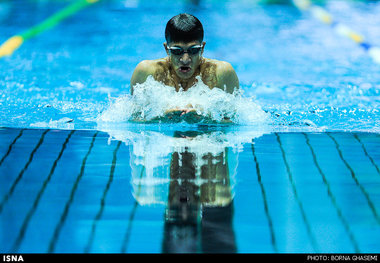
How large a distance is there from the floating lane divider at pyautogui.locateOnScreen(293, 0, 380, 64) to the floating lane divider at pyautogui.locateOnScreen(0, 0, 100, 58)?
11.7 feet

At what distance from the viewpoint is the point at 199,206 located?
240 centimetres

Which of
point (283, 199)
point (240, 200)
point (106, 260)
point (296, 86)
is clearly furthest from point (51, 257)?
point (296, 86)

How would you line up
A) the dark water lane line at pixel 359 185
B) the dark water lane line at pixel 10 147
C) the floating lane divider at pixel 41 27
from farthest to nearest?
the floating lane divider at pixel 41 27, the dark water lane line at pixel 10 147, the dark water lane line at pixel 359 185

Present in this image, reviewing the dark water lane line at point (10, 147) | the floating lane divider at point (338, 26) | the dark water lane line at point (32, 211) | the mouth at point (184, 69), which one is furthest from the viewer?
the floating lane divider at point (338, 26)

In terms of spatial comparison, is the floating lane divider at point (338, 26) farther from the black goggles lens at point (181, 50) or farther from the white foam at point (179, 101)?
the black goggles lens at point (181, 50)

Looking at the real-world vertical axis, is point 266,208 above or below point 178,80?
above

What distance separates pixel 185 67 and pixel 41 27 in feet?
16.9

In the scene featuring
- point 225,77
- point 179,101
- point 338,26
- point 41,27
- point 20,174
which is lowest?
point 338,26

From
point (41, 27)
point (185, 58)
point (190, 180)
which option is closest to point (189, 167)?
point (190, 180)

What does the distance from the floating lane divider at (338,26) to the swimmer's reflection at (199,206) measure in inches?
204

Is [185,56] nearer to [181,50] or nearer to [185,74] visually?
[181,50]

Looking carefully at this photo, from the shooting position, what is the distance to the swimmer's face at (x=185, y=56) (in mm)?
3693

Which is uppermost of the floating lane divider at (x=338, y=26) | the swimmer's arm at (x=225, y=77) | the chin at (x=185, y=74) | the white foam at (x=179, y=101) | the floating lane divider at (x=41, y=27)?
the chin at (x=185, y=74)

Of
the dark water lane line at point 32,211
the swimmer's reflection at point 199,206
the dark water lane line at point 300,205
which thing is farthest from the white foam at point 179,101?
the dark water lane line at point 32,211
